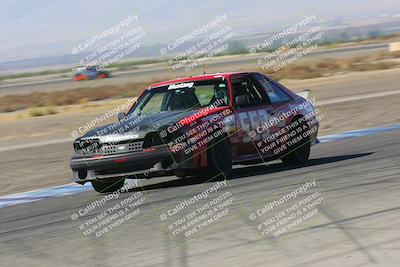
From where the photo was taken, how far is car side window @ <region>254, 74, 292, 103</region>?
40.3 feet

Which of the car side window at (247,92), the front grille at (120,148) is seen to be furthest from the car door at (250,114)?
the front grille at (120,148)

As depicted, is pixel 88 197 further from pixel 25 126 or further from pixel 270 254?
pixel 25 126

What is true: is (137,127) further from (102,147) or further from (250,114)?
(250,114)

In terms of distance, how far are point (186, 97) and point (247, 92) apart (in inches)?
37.5

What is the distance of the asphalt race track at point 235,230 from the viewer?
6.56 m

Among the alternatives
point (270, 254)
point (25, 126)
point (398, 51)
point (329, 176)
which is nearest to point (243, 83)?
point (329, 176)

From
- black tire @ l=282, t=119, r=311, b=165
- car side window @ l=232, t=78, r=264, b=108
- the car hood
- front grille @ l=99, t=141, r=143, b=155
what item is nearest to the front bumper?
front grille @ l=99, t=141, r=143, b=155

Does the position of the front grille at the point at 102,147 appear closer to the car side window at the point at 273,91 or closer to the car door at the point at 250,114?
the car door at the point at 250,114

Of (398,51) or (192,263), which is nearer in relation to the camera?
(192,263)

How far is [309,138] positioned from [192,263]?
6.45 meters

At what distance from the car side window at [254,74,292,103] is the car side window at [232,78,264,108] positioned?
7.6 inches

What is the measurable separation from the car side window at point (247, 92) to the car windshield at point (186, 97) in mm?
197

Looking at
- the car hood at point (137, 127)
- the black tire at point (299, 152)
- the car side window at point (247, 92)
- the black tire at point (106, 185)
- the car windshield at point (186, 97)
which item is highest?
the car hood at point (137, 127)

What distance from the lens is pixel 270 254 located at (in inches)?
259
